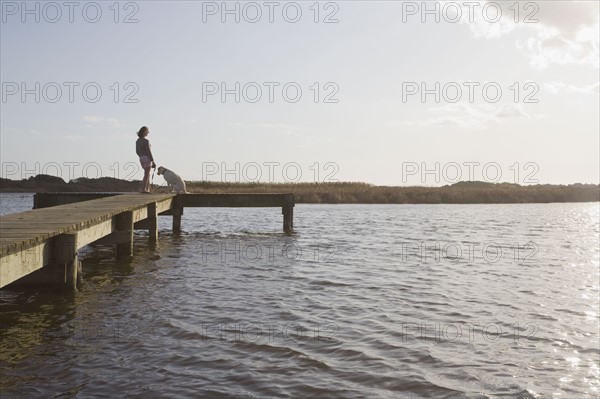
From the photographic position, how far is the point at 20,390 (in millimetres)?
5566

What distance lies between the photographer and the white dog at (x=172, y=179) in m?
21.5

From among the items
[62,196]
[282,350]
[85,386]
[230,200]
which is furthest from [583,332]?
[62,196]

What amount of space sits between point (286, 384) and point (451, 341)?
2.61 metres

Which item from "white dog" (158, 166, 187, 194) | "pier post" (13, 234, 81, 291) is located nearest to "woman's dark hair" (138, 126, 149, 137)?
"white dog" (158, 166, 187, 194)

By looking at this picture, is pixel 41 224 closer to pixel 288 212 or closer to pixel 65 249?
pixel 65 249

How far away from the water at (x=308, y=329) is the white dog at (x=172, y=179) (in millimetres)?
6437

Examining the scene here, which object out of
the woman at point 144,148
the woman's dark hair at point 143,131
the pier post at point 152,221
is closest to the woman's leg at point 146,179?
the woman at point 144,148

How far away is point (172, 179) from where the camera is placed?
2172 centimetres

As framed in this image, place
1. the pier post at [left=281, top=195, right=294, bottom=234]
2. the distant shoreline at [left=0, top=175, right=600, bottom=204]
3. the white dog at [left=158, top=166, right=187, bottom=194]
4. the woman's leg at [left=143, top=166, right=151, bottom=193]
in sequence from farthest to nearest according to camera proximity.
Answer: the distant shoreline at [left=0, top=175, right=600, bottom=204] < the pier post at [left=281, top=195, right=294, bottom=234] < the white dog at [left=158, top=166, right=187, bottom=194] < the woman's leg at [left=143, top=166, right=151, bottom=193]

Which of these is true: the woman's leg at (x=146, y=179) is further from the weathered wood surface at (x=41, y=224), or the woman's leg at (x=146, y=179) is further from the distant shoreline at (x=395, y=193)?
the distant shoreline at (x=395, y=193)

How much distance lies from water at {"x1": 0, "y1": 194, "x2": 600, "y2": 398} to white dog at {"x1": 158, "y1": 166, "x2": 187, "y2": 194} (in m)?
6.44

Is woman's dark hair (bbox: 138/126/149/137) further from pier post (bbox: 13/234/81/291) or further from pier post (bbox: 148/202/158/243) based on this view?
pier post (bbox: 13/234/81/291)

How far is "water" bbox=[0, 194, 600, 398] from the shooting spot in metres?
6.00

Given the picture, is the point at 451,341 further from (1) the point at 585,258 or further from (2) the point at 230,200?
(2) the point at 230,200
